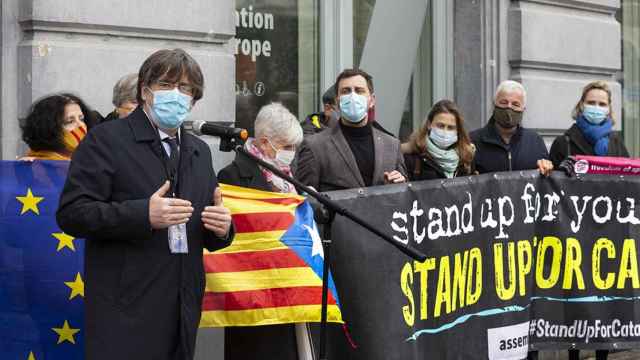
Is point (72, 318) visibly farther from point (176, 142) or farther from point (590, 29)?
point (590, 29)

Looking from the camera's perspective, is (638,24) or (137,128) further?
(638,24)

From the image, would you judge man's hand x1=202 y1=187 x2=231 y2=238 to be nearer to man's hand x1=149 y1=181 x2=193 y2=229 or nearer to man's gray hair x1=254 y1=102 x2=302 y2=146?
man's hand x1=149 y1=181 x2=193 y2=229

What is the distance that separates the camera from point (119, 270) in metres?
4.41

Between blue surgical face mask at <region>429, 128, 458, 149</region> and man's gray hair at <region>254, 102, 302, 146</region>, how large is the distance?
63.7 inches

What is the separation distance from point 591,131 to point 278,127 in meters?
3.41

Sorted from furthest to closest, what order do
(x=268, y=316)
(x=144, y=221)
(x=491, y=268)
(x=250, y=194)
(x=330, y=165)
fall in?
(x=491, y=268) < (x=330, y=165) < (x=250, y=194) < (x=268, y=316) < (x=144, y=221)

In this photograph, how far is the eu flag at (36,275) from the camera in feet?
17.7

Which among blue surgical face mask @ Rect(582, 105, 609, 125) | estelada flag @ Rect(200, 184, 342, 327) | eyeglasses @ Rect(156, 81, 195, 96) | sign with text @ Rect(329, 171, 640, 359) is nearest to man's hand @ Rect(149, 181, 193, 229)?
eyeglasses @ Rect(156, 81, 195, 96)

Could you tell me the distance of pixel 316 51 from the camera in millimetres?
9297

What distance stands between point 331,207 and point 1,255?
5.07 feet

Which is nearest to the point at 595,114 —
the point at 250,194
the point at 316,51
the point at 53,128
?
the point at 316,51

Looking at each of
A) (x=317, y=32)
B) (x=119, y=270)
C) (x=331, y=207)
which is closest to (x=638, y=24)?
(x=317, y=32)

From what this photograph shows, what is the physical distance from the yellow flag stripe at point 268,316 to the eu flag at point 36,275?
62cm

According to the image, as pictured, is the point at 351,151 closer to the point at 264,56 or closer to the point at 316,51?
the point at 264,56
